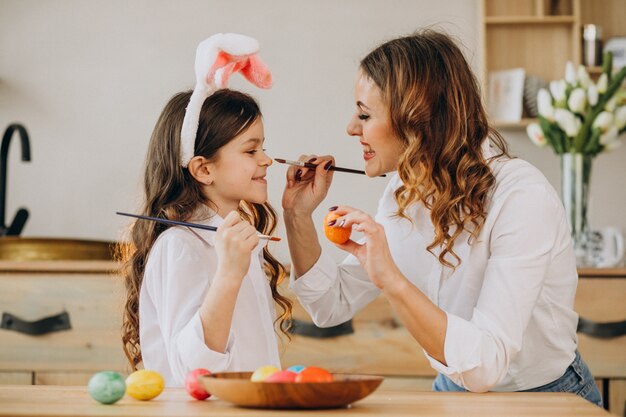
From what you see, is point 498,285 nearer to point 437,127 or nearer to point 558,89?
point 437,127

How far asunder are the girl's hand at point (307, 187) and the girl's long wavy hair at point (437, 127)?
0.22 metres

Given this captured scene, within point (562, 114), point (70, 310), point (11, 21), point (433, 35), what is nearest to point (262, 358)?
point (433, 35)

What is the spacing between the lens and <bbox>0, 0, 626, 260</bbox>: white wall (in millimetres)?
3164

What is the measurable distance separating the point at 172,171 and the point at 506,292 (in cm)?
74

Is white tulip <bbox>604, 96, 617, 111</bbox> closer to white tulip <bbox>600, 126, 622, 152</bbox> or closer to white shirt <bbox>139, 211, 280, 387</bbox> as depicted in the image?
white tulip <bbox>600, 126, 622, 152</bbox>

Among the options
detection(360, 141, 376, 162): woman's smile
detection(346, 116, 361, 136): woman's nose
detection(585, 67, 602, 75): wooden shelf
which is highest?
detection(346, 116, 361, 136): woman's nose

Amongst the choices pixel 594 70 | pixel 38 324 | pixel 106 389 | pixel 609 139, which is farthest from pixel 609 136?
pixel 106 389

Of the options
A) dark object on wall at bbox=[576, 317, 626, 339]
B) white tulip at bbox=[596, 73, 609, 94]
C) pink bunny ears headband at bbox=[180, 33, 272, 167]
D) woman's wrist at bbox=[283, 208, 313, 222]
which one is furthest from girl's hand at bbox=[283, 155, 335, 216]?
white tulip at bbox=[596, 73, 609, 94]

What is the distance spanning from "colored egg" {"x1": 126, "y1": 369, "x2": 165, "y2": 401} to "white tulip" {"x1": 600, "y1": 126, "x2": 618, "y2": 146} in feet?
6.56

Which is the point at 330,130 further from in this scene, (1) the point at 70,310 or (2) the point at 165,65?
(1) the point at 70,310

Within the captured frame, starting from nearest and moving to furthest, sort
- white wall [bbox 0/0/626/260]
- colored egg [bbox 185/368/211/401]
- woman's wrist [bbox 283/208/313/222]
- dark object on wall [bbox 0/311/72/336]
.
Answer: colored egg [bbox 185/368/211/401]
woman's wrist [bbox 283/208/313/222]
dark object on wall [bbox 0/311/72/336]
white wall [bbox 0/0/626/260]

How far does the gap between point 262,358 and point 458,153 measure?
554 millimetres

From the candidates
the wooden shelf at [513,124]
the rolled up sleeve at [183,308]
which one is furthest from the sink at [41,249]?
the wooden shelf at [513,124]

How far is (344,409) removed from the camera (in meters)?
1.13
